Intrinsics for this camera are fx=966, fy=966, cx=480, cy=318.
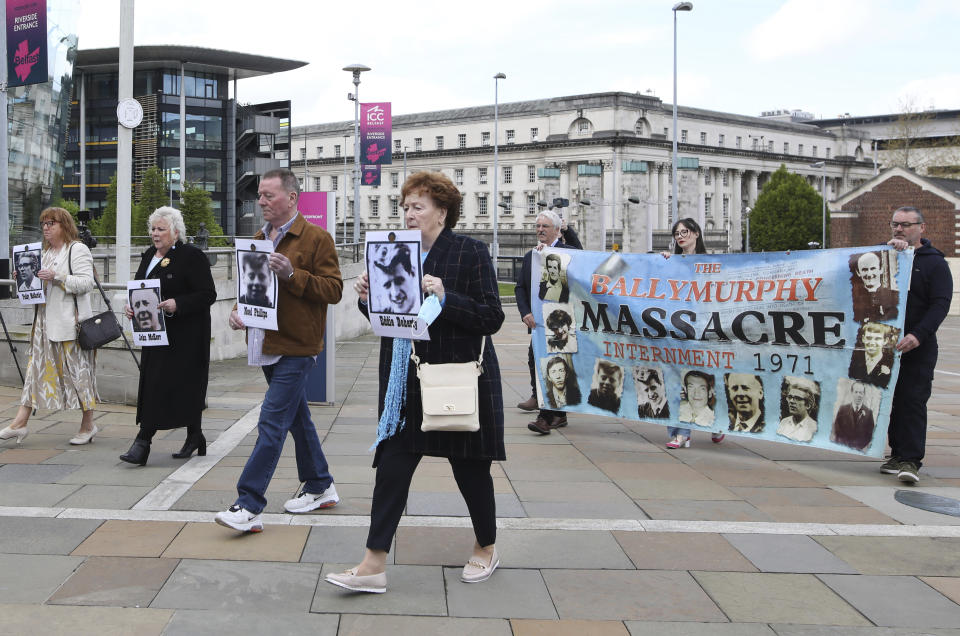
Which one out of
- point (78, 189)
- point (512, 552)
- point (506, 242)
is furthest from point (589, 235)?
point (512, 552)

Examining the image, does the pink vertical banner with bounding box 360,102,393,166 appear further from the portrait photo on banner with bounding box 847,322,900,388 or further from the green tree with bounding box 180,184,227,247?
the portrait photo on banner with bounding box 847,322,900,388

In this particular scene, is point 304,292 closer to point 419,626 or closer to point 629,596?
point 419,626

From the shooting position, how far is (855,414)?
7.52 meters

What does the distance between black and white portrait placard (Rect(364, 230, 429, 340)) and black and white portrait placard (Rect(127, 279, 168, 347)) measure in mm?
2987

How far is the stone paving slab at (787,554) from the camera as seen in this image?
198 inches

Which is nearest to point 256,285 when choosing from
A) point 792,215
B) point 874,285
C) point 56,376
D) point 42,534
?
point 42,534

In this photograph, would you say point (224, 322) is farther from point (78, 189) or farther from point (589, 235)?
point (589, 235)

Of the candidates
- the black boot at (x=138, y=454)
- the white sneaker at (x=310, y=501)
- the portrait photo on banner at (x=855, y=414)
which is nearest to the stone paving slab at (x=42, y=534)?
the white sneaker at (x=310, y=501)

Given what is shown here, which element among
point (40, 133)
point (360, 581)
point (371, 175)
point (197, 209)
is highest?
point (371, 175)

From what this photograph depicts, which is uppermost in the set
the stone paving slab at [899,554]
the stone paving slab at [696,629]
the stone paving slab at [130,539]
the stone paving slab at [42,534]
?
the stone paving slab at [42,534]

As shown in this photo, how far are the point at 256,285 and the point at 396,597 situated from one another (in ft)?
6.40

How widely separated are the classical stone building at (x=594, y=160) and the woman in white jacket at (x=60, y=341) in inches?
3296

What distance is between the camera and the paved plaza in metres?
4.25

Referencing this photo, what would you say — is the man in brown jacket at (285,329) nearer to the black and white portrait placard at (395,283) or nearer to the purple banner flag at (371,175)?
the black and white portrait placard at (395,283)
